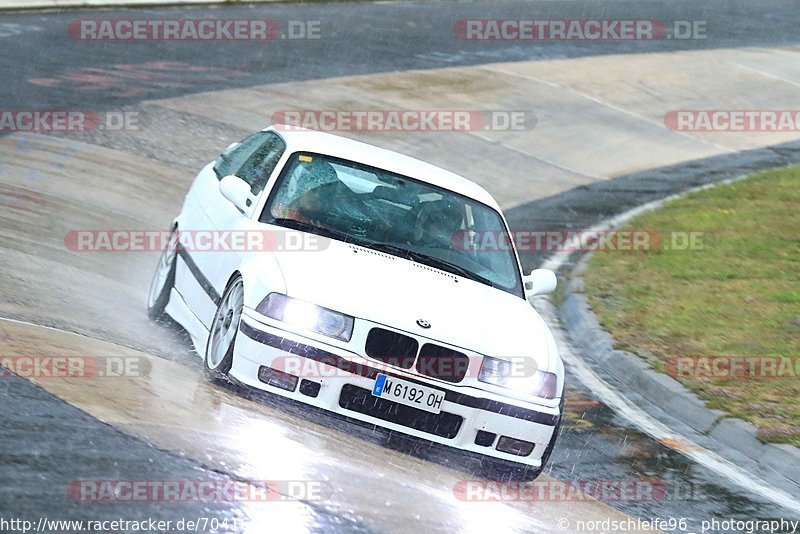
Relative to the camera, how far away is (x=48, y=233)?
11.5 metres

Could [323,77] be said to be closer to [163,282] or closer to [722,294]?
[722,294]

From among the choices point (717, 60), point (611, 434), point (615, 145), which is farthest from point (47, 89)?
point (717, 60)

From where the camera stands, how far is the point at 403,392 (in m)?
6.91

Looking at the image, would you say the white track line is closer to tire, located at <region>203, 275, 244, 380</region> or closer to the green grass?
the green grass

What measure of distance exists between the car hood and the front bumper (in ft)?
0.88

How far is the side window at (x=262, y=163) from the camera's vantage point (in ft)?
28.2

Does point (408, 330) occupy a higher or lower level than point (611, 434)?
higher

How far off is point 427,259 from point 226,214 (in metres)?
1.48

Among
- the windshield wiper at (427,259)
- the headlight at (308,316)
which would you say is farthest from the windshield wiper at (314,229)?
the headlight at (308,316)

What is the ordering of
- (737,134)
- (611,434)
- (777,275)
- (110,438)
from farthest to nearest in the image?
(737,134) < (777,275) < (611,434) < (110,438)

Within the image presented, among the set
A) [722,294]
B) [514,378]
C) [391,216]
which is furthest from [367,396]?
[722,294]

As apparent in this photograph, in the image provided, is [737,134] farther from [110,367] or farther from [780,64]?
[110,367]

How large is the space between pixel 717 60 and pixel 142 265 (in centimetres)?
1657

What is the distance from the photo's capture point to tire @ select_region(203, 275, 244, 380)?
731cm
